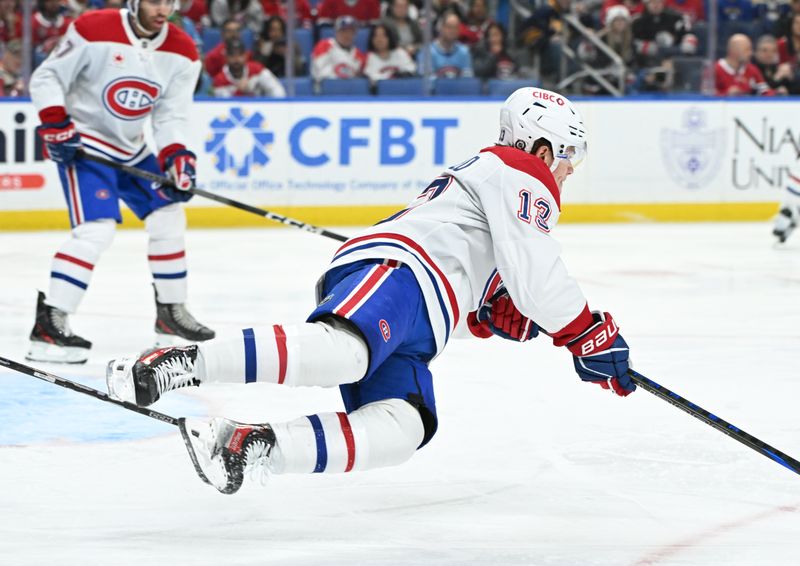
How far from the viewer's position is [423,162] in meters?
8.34

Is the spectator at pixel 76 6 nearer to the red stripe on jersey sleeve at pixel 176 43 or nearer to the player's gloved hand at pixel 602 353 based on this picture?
the red stripe on jersey sleeve at pixel 176 43

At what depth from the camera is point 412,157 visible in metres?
8.31

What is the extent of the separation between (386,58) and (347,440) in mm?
6142

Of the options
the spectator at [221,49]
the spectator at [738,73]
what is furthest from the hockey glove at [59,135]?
the spectator at [738,73]

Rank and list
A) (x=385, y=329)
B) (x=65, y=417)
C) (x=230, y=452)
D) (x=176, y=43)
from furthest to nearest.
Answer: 1. (x=176, y=43)
2. (x=65, y=417)
3. (x=385, y=329)
4. (x=230, y=452)

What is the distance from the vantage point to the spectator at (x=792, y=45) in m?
8.94

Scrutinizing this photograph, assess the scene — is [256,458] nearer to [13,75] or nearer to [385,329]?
[385,329]

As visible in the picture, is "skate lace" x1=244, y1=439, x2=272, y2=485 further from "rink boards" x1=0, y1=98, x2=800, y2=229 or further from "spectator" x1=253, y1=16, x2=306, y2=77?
"spectator" x1=253, y1=16, x2=306, y2=77

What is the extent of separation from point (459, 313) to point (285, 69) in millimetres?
5660

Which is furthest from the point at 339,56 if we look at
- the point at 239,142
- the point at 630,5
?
the point at 630,5

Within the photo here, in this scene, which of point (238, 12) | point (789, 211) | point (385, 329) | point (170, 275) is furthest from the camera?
point (238, 12)

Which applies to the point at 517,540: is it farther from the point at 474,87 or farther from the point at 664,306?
the point at 474,87

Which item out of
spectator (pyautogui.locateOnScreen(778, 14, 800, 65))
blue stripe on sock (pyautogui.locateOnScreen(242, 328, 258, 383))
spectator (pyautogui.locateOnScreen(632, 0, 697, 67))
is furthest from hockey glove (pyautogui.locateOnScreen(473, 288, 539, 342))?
spectator (pyautogui.locateOnScreen(778, 14, 800, 65))

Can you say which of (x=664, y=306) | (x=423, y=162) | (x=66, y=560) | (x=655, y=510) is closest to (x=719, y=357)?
(x=664, y=306)
